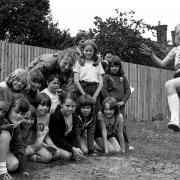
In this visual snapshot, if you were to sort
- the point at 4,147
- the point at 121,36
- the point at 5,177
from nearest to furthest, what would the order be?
the point at 5,177 → the point at 4,147 → the point at 121,36

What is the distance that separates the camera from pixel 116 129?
7.12 m

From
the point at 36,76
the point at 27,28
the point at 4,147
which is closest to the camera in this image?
the point at 4,147

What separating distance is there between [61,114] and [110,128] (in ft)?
4.17

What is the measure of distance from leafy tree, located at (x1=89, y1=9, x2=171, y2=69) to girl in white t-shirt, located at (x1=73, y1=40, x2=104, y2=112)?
1497 centimetres

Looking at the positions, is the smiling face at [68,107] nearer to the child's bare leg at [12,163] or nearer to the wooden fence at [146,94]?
the child's bare leg at [12,163]

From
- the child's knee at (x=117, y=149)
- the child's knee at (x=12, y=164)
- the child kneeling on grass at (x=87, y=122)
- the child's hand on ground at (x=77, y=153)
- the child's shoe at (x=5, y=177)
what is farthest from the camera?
the child's knee at (x=117, y=149)

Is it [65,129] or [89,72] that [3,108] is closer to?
[65,129]

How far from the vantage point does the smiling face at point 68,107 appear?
600 centimetres

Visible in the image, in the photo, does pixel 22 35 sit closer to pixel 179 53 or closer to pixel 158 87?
pixel 158 87

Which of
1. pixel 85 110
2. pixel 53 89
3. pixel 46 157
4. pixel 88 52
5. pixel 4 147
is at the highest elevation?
pixel 88 52

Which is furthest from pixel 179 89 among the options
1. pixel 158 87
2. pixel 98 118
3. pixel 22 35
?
pixel 22 35

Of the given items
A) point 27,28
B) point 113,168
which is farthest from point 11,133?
point 27,28

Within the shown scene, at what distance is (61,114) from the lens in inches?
239

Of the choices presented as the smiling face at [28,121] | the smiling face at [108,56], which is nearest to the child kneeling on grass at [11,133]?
the smiling face at [28,121]
